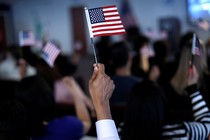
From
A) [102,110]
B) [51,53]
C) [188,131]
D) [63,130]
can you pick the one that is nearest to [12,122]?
[102,110]

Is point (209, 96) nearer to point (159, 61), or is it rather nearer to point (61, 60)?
point (159, 61)

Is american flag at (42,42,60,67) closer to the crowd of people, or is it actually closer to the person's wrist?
the crowd of people

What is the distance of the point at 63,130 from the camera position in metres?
2.17

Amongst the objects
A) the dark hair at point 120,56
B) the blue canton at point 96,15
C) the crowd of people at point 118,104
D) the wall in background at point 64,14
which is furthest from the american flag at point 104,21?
the wall in background at point 64,14

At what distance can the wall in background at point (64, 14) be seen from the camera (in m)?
8.76

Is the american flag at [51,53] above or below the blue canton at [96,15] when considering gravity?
below

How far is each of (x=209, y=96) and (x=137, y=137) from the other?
3.60ft

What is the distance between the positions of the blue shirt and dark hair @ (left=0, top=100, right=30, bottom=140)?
68 centimetres

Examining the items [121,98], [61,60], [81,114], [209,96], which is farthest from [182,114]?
[61,60]

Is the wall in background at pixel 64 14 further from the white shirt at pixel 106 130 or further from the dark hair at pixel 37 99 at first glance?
the white shirt at pixel 106 130

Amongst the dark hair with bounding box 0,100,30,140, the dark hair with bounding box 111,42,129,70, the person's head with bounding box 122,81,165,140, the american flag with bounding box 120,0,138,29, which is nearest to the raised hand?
the dark hair with bounding box 0,100,30,140

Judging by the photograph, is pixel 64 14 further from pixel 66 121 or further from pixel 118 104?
pixel 66 121

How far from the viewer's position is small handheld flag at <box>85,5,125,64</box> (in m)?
1.59

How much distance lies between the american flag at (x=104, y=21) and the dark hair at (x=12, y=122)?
0.50 meters
